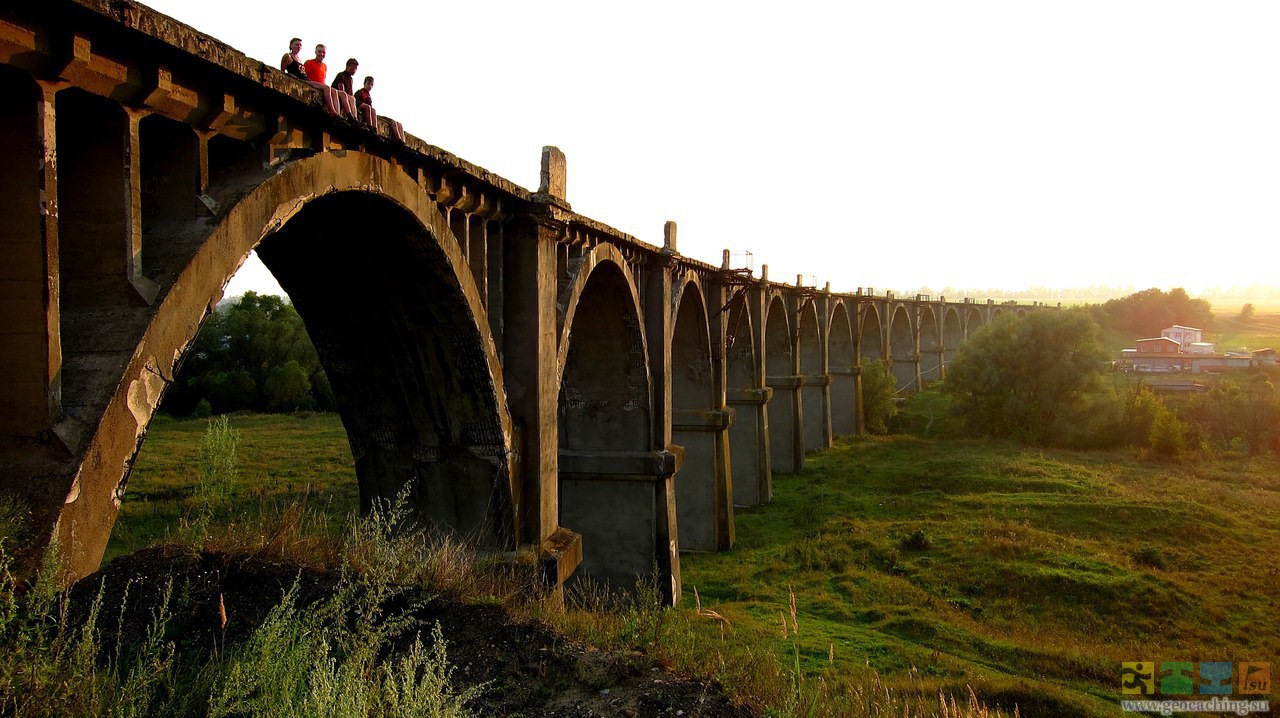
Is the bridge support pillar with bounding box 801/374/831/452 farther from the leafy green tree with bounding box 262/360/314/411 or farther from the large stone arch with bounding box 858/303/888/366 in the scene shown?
the leafy green tree with bounding box 262/360/314/411

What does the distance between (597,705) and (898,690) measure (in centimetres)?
673

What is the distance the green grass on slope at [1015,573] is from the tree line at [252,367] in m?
25.1

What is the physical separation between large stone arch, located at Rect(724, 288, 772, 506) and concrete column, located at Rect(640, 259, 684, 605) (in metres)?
9.72

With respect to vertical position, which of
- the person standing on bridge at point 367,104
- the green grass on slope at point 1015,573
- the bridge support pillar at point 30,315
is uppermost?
the person standing on bridge at point 367,104

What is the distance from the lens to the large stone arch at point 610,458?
1612 centimetres

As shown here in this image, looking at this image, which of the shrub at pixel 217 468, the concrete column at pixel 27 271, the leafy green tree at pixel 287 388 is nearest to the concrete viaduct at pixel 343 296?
the concrete column at pixel 27 271

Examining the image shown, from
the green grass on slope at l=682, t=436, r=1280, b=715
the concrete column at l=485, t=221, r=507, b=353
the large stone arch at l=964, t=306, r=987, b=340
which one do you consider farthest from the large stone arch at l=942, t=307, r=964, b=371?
the concrete column at l=485, t=221, r=507, b=353

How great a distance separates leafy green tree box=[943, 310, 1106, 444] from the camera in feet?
125

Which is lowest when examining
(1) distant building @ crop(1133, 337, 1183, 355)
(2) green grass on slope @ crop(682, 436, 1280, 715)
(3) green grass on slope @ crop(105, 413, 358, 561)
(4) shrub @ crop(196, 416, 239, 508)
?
(2) green grass on slope @ crop(682, 436, 1280, 715)

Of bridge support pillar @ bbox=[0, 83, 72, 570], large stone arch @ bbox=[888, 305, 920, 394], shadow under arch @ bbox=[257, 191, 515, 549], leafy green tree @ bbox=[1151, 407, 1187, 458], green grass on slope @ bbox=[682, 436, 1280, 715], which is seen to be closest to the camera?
bridge support pillar @ bbox=[0, 83, 72, 570]

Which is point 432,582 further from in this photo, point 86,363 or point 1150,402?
point 1150,402

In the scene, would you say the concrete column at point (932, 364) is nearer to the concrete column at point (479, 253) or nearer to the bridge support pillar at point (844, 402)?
the bridge support pillar at point (844, 402)
